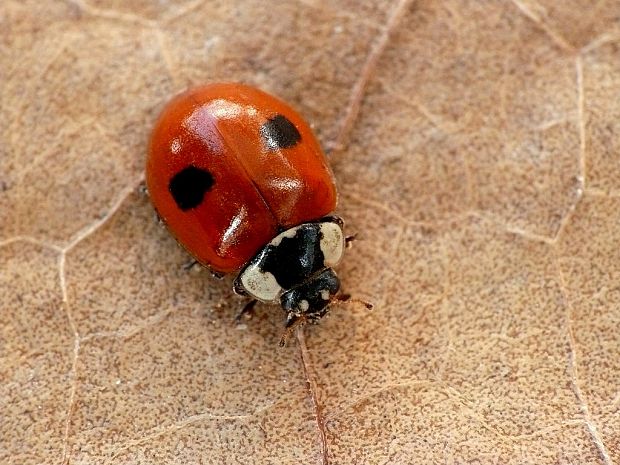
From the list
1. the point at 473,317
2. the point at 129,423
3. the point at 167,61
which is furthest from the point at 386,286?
the point at 167,61

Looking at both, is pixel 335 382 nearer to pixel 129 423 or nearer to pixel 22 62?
pixel 129 423

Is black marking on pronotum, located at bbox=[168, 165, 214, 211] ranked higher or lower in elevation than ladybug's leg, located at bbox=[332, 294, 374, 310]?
higher

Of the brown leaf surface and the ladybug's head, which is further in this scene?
the ladybug's head

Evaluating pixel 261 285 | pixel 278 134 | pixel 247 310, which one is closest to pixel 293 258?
pixel 261 285

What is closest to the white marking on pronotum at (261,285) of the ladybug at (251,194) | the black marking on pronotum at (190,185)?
the ladybug at (251,194)

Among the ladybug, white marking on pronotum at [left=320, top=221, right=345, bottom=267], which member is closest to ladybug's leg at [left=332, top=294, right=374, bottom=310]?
the ladybug

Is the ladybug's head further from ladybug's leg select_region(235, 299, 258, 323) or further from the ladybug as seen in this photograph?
ladybug's leg select_region(235, 299, 258, 323)
